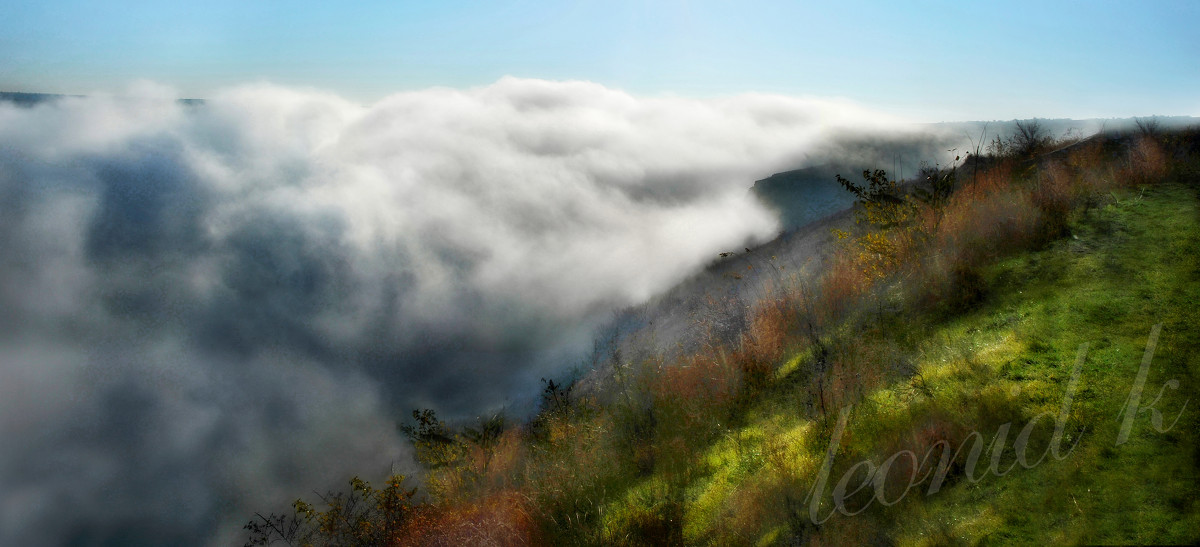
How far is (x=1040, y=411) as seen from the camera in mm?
4992

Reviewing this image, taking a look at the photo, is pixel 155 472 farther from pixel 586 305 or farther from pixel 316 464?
pixel 586 305

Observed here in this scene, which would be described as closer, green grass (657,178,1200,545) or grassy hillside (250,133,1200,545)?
green grass (657,178,1200,545)

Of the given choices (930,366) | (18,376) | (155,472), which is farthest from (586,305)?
(18,376)

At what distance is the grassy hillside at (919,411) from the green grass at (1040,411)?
2cm

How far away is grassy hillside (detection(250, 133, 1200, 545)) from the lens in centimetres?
441

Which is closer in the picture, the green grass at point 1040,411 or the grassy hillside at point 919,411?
the green grass at point 1040,411

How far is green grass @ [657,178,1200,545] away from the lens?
13.2ft

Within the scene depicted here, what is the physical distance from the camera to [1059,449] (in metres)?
4.55

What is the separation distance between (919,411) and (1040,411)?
107 cm

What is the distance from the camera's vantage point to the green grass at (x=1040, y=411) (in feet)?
13.2

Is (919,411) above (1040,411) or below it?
below

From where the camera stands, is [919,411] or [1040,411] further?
[919,411]

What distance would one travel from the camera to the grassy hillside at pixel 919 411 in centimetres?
441

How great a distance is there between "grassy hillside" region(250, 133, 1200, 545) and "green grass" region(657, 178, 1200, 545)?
2 cm
